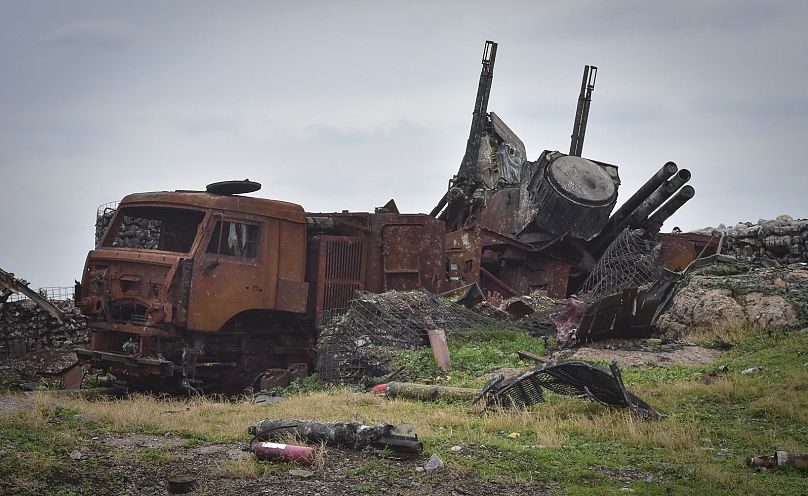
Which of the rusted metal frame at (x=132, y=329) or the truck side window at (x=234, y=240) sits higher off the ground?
the truck side window at (x=234, y=240)

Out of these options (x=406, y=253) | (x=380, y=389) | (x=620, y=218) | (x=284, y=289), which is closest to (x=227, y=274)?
(x=284, y=289)

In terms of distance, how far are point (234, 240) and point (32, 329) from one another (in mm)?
7964

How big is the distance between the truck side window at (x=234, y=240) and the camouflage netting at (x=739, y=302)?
619 cm

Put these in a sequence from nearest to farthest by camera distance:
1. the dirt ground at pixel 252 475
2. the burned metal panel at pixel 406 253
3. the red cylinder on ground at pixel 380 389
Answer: the dirt ground at pixel 252 475 → the red cylinder on ground at pixel 380 389 → the burned metal panel at pixel 406 253

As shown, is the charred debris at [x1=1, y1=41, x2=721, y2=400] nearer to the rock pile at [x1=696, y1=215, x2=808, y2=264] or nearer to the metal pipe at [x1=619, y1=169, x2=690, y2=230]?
the metal pipe at [x1=619, y1=169, x2=690, y2=230]

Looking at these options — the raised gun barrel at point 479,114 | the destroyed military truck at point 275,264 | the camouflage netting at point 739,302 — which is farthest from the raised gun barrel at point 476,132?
the camouflage netting at point 739,302

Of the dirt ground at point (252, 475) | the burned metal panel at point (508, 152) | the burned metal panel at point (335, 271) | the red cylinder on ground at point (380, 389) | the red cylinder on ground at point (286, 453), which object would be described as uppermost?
the burned metal panel at point (508, 152)

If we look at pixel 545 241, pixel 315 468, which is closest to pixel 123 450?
pixel 315 468

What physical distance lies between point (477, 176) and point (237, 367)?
36.0 feet

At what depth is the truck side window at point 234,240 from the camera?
12.1 meters

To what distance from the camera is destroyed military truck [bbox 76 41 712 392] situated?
37.9 ft

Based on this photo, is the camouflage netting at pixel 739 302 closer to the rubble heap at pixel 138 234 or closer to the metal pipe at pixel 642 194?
the metal pipe at pixel 642 194

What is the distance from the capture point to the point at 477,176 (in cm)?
2214

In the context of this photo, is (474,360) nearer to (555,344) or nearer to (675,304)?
(555,344)
